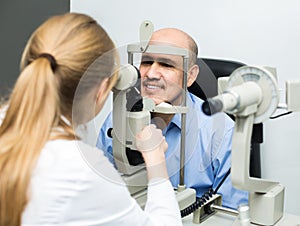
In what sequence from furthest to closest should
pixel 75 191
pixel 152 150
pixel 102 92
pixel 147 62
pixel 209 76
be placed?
pixel 209 76
pixel 147 62
pixel 152 150
pixel 102 92
pixel 75 191

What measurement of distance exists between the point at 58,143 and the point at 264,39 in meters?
1.33

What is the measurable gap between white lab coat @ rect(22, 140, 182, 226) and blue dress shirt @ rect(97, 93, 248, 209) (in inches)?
10.8

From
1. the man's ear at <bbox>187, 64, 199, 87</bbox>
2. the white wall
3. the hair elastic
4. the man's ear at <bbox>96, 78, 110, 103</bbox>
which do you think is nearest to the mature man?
the man's ear at <bbox>187, 64, 199, 87</bbox>

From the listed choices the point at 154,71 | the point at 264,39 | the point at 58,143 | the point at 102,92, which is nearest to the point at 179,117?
the point at 154,71

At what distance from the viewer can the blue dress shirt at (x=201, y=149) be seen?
Answer: 1310 mm

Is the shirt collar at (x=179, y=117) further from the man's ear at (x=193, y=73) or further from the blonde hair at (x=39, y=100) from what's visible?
the blonde hair at (x=39, y=100)

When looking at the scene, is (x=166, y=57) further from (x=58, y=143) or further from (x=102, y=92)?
(x=58, y=143)

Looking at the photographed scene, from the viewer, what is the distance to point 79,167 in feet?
2.85

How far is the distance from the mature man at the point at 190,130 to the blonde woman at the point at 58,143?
10.6 inches

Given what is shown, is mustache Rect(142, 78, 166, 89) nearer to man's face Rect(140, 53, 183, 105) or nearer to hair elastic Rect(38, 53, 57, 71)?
man's face Rect(140, 53, 183, 105)

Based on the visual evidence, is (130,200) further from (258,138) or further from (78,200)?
(258,138)

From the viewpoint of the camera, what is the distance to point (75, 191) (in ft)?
2.83

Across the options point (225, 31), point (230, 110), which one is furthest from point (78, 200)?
point (225, 31)

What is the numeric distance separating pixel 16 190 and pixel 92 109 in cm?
25
